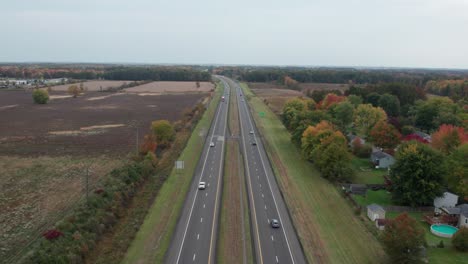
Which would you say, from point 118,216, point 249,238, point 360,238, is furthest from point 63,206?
point 360,238

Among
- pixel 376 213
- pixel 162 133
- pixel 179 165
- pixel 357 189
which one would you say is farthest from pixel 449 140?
pixel 162 133

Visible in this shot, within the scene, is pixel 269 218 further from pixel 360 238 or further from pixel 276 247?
pixel 360 238

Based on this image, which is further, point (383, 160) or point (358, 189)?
point (383, 160)

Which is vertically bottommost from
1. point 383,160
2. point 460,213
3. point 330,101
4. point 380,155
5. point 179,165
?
point 460,213

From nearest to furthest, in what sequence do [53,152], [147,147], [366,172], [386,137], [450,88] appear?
[366,172], [147,147], [53,152], [386,137], [450,88]

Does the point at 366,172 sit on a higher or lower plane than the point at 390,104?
lower

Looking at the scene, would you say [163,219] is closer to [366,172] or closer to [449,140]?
[366,172]

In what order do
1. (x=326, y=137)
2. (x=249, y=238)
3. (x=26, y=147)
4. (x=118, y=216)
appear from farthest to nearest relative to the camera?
1. (x=26, y=147)
2. (x=326, y=137)
3. (x=118, y=216)
4. (x=249, y=238)
